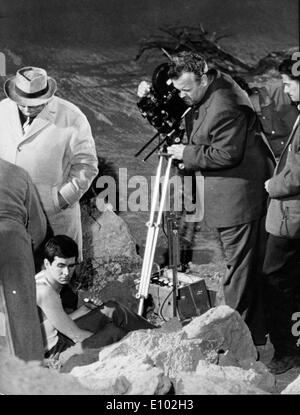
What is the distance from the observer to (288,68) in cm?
473

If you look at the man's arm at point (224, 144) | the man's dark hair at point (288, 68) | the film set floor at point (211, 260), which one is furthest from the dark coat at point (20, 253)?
the man's dark hair at point (288, 68)

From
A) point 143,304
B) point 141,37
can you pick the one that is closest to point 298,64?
point 141,37

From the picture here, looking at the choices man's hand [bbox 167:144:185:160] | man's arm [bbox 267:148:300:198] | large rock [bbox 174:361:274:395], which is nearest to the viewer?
man's arm [bbox 267:148:300:198]

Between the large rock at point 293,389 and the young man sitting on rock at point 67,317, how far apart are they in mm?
905

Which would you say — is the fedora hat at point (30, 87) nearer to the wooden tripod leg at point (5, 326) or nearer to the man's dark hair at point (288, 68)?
the wooden tripod leg at point (5, 326)

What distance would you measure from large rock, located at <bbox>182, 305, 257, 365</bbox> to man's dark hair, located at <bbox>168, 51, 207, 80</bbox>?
1.42 metres

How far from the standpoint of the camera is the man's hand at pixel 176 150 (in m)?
4.87

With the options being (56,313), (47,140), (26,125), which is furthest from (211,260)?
(26,125)

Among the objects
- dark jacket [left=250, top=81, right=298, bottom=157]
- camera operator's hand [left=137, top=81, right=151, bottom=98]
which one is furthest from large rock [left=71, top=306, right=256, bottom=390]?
camera operator's hand [left=137, top=81, right=151, bottom=98]

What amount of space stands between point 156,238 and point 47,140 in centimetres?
89

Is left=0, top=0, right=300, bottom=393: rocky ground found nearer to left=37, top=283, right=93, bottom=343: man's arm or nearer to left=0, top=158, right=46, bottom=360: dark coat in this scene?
left=0, top=158, right=46, bottom=360: dark coat

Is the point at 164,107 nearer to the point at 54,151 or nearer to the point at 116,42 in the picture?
the point at 116,42

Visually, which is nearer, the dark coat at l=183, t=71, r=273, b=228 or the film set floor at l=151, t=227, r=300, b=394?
the dark coat at l=183, t=71, r=273, b=228

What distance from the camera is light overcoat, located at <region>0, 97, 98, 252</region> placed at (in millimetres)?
4910
